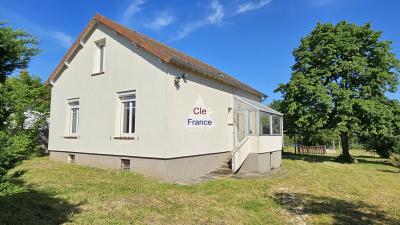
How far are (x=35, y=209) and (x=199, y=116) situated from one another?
28.0ft

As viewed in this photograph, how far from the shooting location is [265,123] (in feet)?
55.9

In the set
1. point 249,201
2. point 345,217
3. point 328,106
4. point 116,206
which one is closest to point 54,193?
point 116,206

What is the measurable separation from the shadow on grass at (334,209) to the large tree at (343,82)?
13.0 m

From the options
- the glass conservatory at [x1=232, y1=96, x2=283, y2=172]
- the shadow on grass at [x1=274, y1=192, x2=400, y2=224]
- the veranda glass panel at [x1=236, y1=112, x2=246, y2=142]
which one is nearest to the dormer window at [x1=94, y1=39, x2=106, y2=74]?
the glass conservatory at [x1=232, y1=96, x2=283, y2=172]

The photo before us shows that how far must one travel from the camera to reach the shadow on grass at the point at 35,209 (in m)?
6.39

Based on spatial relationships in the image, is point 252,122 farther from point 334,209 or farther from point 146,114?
point 334,209

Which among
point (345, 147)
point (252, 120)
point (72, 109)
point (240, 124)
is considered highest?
point (72, 109)

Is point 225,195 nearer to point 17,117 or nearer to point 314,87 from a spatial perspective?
point 17,117

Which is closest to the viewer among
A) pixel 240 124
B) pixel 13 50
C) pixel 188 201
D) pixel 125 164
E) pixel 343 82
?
pixel 13 50

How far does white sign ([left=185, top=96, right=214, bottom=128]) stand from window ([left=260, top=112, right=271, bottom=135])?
2.88 metres

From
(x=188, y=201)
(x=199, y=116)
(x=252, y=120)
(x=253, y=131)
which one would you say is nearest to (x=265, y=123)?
(x=252, y=120)

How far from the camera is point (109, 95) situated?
565 inches

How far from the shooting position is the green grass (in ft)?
23.5

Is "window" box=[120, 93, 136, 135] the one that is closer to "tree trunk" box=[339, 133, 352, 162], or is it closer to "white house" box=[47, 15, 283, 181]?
"white house" box=[47, 15, 283, 181]
